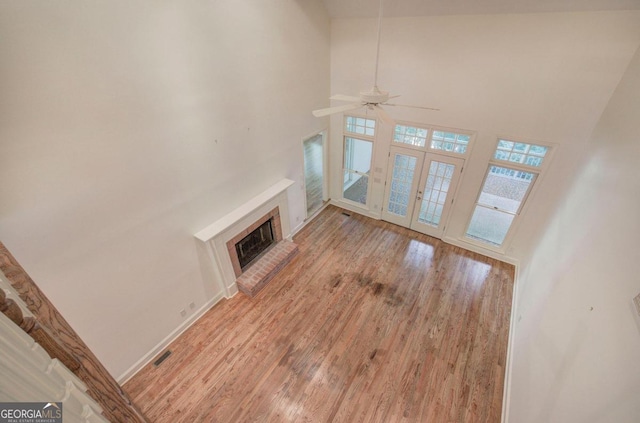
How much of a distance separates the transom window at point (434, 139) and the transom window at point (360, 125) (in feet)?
1.82

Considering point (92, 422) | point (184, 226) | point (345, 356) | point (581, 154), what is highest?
point (92, 422)

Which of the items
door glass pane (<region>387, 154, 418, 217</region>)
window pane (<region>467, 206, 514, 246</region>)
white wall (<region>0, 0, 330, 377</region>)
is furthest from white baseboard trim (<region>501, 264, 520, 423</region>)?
white wall (<region>0, 0, 330, 377</region>)

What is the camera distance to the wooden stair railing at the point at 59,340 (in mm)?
850

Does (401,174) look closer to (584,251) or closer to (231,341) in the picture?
(584,251)

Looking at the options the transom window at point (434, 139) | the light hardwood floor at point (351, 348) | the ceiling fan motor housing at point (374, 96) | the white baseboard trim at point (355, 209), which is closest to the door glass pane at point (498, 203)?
the light hardwood floor at point (351, 348)

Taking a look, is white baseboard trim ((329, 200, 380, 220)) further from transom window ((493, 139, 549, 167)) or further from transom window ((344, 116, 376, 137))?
transom window ((493, 139, 549, 167))

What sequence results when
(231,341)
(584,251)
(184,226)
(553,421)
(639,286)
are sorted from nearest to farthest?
(639,286), (553,421), (584,251), (184,226), (231,341)

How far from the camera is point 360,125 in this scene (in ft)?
19.6

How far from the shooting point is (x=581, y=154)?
3863mm

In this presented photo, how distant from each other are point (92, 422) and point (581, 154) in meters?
5.63

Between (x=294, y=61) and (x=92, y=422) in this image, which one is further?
(x=294, y=61)

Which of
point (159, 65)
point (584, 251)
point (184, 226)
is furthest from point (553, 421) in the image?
point (159, 65)

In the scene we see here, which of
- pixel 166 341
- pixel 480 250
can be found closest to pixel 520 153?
pixel 480 250

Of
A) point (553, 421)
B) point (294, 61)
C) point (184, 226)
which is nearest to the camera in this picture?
point (553, 421)
